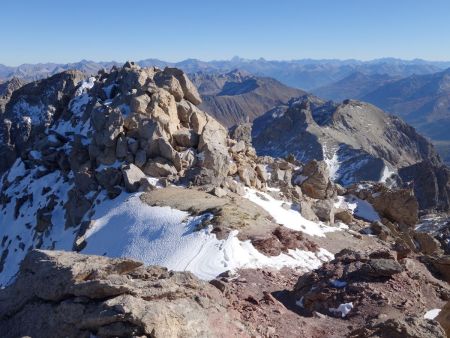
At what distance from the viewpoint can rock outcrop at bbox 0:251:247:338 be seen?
14.0 metres

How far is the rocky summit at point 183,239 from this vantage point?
50.9ft

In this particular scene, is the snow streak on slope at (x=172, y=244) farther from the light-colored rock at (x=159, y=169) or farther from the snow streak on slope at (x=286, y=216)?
the snow streak on slope at (x=286, y=216)

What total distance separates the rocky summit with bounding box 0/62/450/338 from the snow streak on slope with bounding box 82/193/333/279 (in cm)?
12

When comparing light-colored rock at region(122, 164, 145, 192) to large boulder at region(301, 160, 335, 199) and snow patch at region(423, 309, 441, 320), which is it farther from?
snow patch at region(423, 309, 441, 320)

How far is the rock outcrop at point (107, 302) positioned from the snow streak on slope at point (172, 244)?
320 inches

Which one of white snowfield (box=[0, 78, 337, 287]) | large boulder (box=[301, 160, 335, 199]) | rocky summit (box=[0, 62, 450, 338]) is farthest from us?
large boulder (box=[301, 160, 335, 199])

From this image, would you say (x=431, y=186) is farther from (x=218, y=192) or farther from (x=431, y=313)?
(x=431, y=313)

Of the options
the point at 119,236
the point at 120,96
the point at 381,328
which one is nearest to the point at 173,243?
the point at 119,236

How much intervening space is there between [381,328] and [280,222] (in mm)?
20292

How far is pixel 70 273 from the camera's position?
16125mm

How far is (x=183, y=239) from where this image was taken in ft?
95.6

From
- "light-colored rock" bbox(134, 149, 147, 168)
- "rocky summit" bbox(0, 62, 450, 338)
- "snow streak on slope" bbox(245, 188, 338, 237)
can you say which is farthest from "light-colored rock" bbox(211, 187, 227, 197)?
"light-colored rock" bbox(134, 149, 147, 168)

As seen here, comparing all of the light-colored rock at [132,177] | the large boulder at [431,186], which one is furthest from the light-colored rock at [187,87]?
the large boulder at [431,186]

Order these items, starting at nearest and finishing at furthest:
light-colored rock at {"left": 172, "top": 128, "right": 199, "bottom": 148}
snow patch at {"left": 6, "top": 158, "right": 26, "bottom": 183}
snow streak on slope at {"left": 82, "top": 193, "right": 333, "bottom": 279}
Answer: snow streak on slope at {"left": 82, "top": 193, "right": 333, "bottom": 279} → light-colored rock at {"left": 172, "top": 128, "right": 199, "bottom": 148} → snow patch at {"left": 6, "top": 158, "right": 26, "bottom": 183}
